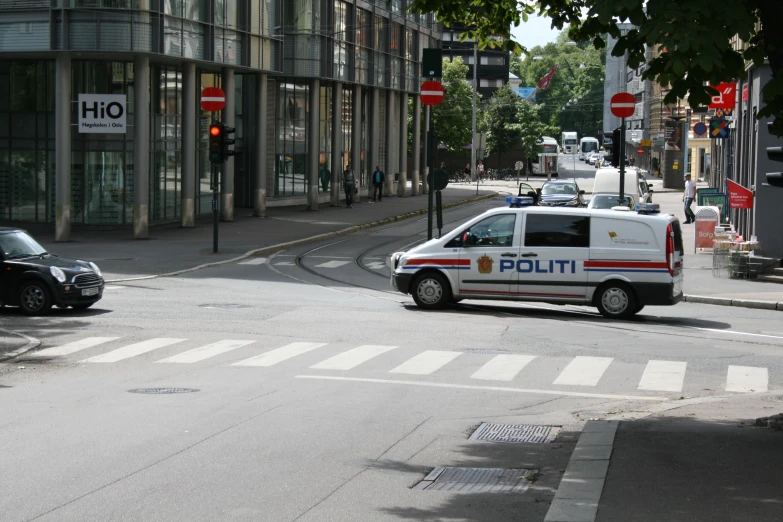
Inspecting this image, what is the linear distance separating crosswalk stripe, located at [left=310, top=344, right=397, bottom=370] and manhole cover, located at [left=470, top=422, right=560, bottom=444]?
3.74 m

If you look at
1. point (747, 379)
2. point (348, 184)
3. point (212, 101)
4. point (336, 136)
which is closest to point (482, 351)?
point (747, 379)

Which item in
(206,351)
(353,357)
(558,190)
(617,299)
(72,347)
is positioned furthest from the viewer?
(558,190)

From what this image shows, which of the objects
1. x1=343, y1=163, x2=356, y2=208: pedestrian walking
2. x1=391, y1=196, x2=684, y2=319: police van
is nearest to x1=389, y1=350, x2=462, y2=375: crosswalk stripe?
x1=391, y1=196, x2=684, y2=319: police van

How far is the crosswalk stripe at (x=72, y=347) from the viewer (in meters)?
15.6

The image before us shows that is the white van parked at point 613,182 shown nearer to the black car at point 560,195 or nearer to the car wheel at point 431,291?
the black car at point 560,195

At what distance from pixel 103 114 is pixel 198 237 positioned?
16.3 feet

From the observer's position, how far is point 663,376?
13.8 m

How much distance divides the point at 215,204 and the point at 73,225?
1046 cm

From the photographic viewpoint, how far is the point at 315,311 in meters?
20.0

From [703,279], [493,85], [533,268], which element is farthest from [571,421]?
[493,85]

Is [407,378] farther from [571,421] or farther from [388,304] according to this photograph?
[388,304]

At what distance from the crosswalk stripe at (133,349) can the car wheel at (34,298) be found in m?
3.91

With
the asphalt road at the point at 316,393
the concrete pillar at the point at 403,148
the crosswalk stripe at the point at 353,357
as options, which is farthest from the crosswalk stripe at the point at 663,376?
the concrete pillar at the point at 403,148

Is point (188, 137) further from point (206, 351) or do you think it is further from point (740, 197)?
point (206, 351)
